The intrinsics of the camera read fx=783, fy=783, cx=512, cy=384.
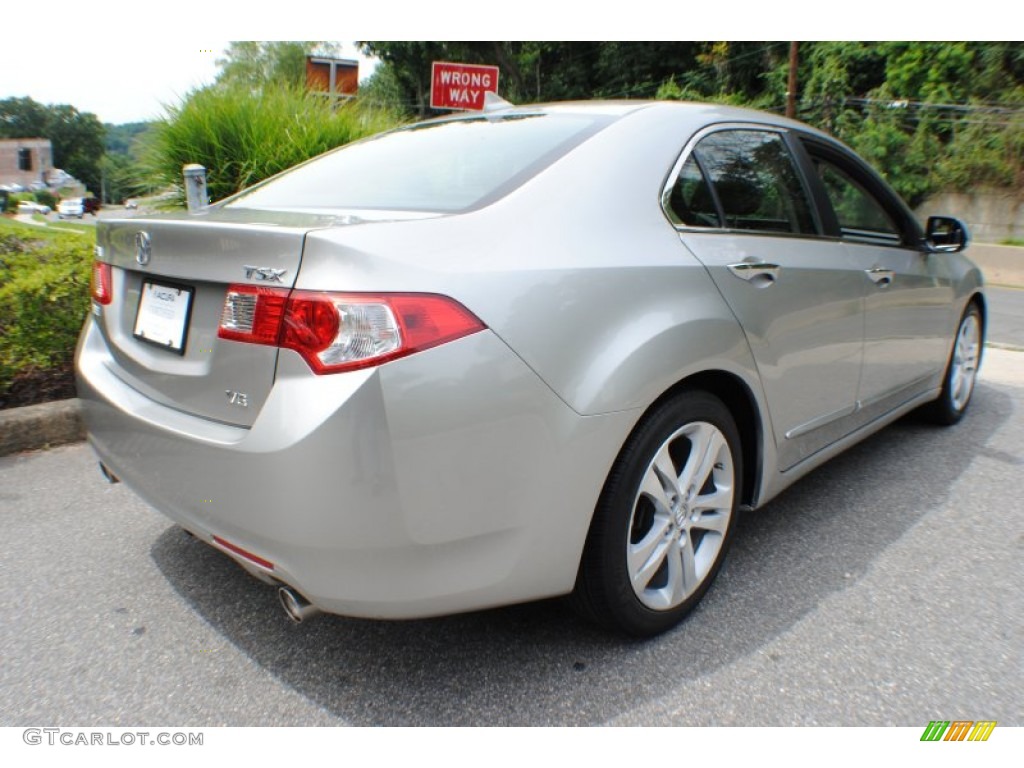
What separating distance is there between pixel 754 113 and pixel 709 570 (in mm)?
1694

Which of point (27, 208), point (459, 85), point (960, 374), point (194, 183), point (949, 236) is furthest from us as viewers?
point (27, 208)

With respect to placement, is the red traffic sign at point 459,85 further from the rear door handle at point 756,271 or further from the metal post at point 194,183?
the rear door handle at point 756,271

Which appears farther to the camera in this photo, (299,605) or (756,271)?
(756,271)

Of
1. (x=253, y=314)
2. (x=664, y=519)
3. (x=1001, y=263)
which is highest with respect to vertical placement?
(x=253, y=314)

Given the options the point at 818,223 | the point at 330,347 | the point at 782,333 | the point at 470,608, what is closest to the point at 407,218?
the point at 330,347

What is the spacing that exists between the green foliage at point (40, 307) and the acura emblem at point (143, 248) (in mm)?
2322

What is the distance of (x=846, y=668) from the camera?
2.15 meters

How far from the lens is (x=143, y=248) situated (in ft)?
7.04

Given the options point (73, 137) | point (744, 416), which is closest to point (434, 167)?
point (744, 416)

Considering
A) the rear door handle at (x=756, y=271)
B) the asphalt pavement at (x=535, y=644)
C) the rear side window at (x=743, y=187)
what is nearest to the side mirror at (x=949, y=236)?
the rear side window at (x=743, y=187)

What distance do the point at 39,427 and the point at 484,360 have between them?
125 inches

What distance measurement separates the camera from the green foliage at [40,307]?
3.98 m

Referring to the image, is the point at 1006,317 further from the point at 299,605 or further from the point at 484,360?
the point at 299,605

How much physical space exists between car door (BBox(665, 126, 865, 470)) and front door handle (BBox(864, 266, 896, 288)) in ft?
0.32
